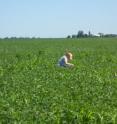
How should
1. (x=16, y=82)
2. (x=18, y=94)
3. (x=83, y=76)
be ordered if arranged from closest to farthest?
(x=18, y=94) < (x=16, y=82) < (x=83, y=76)

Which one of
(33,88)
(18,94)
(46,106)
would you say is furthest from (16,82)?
(46,106)

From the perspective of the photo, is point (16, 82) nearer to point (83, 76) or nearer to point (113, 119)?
point (83, 76)

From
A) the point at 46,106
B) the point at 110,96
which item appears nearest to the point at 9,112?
the point at 46,106

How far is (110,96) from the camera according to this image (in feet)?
44.9

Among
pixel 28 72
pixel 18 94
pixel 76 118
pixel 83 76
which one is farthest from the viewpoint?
pixel 28 72

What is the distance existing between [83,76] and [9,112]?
6.78 metres

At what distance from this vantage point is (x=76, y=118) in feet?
34.6

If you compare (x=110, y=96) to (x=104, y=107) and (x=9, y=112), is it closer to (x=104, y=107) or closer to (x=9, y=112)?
(x=104, y=107)

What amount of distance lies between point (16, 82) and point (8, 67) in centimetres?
541

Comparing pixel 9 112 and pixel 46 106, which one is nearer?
pixel 9 112

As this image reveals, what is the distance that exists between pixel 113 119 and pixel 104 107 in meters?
1.51

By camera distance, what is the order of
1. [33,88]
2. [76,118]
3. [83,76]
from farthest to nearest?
1. [83,76]
2. [33,88]
3. [76,118]

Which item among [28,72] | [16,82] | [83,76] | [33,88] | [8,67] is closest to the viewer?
[33,88]

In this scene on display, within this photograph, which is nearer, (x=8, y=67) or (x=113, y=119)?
(x=113, y=119)
